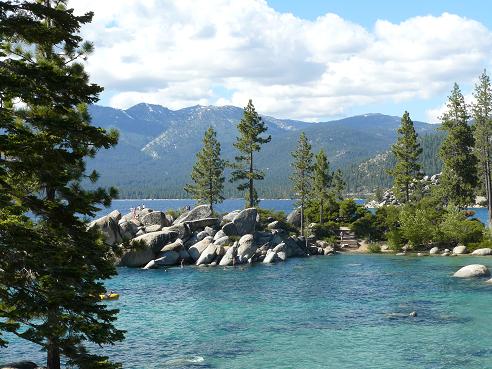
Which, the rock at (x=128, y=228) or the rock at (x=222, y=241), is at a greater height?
the rock at (x=128, y=228)

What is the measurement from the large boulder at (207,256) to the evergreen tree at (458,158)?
40246mm

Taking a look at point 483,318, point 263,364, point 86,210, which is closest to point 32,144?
point 86,210

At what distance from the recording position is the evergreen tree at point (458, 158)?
8256cm

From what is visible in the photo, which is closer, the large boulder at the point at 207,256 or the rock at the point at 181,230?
the large boulder at the point at 207,256

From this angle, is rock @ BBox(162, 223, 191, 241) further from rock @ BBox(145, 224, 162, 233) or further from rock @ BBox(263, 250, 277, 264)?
rock @ BBox(263, 250, 277, 264)

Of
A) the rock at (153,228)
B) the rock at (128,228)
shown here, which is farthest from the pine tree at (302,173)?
the rock at (128,228)

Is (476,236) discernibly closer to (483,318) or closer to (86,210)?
(483,318)

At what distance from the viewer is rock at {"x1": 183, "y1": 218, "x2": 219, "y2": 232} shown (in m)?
72.4

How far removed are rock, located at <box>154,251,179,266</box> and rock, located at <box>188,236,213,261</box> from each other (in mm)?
2186

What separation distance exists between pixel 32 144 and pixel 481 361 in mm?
23581

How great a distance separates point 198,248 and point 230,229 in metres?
6.48

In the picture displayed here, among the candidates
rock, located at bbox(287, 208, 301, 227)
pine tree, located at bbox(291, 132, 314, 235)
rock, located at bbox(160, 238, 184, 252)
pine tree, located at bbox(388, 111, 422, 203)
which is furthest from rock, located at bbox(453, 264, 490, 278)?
rock, located at bbox(287, 208, 301, 227)

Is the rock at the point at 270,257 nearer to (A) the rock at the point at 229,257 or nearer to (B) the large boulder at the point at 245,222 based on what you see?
(A) the rock at the point at 229,257

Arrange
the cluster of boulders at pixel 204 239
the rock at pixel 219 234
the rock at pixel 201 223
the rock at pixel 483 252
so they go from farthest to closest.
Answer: the rock at pixel 201 223
the rock at pixel 219 234
the rock at pixel 483 252
the cluster of boulders at pixel 204 239
